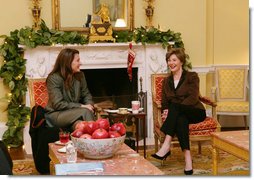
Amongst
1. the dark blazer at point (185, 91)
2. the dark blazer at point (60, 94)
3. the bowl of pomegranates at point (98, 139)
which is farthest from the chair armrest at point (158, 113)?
the bowl of pomegranates at point (98, 139)

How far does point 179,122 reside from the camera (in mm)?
3561

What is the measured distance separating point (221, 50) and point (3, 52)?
2282 millimetres

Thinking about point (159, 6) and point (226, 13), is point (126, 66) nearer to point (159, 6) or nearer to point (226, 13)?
point (159, 6)

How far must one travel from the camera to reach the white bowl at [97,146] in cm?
223

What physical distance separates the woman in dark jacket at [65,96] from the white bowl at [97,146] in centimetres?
128

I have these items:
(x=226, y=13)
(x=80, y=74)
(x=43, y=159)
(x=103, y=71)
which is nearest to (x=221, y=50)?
(x=226, y=13)

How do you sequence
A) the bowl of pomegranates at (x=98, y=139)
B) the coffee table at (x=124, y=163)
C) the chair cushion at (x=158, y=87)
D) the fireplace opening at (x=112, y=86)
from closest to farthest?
the coffee table at (x=124, y=163), the bowl of pomegranates at (x=98, y=139), the chair cushion at (x=158, y=87), the fireplace opening at (x=112, y=86)

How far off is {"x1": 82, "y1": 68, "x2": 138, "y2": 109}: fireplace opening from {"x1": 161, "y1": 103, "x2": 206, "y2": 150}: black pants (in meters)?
1.27

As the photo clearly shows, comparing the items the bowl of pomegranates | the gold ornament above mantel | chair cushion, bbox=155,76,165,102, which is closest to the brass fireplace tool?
the gold ornament above mantel

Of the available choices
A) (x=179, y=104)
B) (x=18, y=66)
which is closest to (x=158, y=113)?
(x=179, y=104)

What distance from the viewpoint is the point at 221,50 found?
513 cm

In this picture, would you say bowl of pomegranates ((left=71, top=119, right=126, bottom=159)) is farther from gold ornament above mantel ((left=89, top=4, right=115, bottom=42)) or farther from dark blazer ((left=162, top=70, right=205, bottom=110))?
gold ornament above mantel ((left=89, top=4, right=115, bottom=42))

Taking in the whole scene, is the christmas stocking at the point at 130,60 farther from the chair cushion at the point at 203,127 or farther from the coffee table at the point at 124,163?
the coffee table at the point at 124,163

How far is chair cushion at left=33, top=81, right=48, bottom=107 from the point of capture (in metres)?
3.84
